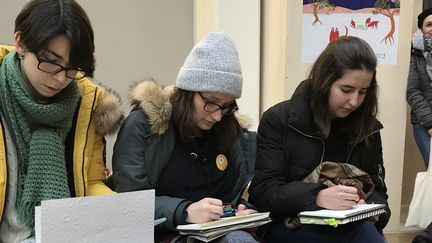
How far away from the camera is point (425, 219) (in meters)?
2.58

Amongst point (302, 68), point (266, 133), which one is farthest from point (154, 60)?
point (266, 133)

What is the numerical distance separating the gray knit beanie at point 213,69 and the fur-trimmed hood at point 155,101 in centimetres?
7

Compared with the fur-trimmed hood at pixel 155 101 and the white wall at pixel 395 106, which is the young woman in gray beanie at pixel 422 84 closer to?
the white wall at pixel 395 106

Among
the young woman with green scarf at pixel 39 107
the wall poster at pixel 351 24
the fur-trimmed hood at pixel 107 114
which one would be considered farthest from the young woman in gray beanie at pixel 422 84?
the young woman with green scarf at pixel 39 107

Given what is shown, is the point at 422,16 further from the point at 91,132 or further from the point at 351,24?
the point at 91,132

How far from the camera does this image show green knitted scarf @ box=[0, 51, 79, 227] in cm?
132

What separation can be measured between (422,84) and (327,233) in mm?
1679

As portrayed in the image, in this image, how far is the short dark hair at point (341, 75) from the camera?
1712mm

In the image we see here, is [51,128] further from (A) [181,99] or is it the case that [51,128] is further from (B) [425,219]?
(B) [425,219]

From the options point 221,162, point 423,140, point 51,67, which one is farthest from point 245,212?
point 423,140

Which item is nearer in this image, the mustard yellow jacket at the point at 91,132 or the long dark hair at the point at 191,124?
the mustard yellow jacket at the point at 91,132

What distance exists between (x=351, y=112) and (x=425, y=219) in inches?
44.3

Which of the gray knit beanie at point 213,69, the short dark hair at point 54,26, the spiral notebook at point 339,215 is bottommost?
the spiral notebook at point 339,215

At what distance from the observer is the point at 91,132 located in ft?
4.96
